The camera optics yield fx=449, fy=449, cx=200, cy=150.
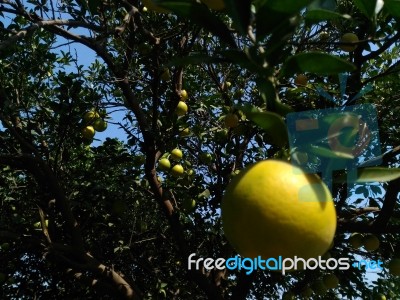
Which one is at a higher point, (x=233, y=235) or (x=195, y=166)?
(x=195, y=166)

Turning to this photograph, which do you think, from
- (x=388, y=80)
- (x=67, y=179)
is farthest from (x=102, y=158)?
(x=388, y=80)

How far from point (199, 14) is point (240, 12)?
12 cm

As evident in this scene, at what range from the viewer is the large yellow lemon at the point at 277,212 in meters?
1.02

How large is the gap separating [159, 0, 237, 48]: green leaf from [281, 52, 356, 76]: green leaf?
16 centimetres

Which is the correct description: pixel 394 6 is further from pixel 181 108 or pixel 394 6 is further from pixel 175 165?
pixel 175 165

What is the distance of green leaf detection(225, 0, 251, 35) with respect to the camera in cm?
92

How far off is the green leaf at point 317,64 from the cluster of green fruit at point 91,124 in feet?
11.2

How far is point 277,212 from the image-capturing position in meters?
1.02

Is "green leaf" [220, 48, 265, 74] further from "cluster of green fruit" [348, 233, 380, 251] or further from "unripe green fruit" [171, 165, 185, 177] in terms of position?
"unripe green fruit" [171, 165, 185, 177]

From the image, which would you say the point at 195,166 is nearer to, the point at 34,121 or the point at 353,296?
the point at 34,121

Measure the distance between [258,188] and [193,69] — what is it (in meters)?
4.20

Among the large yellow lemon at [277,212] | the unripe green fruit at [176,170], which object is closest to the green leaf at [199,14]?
the large yellow lemon at [277,212]

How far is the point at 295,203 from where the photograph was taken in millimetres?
1041

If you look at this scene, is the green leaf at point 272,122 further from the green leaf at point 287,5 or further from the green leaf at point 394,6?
the green leaf at point 394,6
